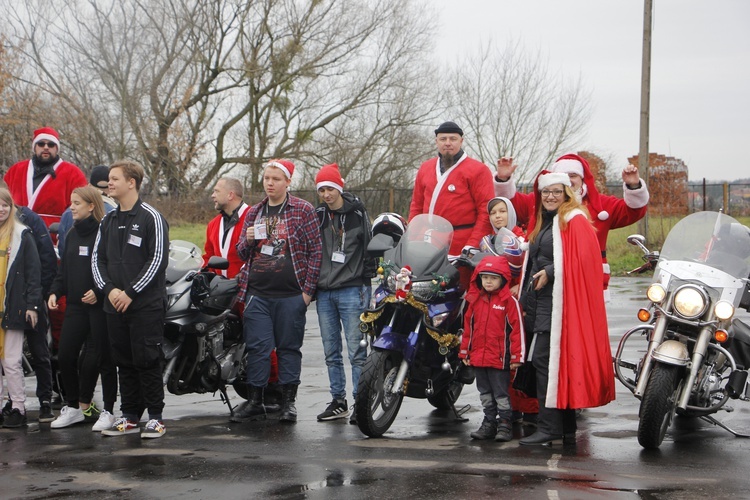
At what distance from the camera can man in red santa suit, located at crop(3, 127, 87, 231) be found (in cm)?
933

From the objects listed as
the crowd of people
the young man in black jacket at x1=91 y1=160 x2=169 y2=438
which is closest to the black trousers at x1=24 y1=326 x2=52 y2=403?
the crowd of people

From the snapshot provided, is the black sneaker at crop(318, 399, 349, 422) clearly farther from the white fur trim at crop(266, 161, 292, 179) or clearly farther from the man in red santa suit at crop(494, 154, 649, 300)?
the man in red santa suit at crop(494, 154, 649, 300)

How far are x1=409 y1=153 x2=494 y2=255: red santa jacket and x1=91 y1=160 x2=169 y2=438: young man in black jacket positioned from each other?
81.1 inches

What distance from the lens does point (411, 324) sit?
7.04 meters

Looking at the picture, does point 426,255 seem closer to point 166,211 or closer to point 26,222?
point 26,222

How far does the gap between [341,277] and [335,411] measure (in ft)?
3.49

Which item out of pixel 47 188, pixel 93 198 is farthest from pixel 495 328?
pixel 47 188

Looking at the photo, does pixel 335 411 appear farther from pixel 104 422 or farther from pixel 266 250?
pixel 104 422

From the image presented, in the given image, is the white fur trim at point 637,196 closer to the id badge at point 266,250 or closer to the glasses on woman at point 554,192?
the glasses on woman at point 554,192

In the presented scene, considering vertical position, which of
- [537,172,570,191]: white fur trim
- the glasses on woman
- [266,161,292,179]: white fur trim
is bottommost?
the glasses on woman

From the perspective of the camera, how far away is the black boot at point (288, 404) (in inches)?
299

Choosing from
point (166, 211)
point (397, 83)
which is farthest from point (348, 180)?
point (166, 211)

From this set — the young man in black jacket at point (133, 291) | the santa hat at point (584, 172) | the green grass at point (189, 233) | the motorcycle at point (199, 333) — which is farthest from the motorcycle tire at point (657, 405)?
the green grass at point (189, 233)

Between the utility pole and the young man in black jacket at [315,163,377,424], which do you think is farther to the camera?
the utility pole
